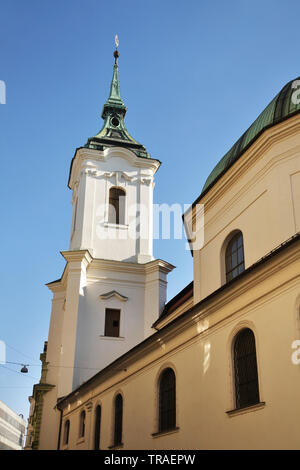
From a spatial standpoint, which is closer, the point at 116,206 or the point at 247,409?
the point at 247,409

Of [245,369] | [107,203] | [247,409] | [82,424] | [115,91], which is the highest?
[115,91]

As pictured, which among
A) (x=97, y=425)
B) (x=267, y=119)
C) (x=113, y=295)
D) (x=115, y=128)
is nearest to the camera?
(x=267, y=119)

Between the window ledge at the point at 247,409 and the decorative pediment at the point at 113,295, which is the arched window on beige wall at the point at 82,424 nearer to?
the decorative pediment at the point at 113,295

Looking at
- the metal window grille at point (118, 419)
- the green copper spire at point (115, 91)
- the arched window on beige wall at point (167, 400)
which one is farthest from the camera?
the green copper spire at point (115, 91)

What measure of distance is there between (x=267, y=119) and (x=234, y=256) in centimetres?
385

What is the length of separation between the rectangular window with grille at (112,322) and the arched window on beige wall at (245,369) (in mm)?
14835

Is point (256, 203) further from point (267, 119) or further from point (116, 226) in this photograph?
point (116, 226)

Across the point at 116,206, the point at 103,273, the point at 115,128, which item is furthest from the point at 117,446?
the point at 115,128

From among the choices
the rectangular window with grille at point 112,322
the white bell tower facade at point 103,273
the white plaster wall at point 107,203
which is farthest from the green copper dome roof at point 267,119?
the white plaster wall at point 107,203

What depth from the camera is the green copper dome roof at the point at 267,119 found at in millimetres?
13942

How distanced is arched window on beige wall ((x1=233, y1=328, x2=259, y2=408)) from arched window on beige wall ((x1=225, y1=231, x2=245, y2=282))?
3561mm

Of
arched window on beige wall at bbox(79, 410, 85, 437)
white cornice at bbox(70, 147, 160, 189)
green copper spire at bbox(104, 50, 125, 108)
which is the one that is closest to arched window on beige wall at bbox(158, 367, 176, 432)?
arched window on beige wall at bbox(79, 410, 85, 437)

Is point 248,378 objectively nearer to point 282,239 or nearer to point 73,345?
point 282,239

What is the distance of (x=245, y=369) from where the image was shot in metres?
10.6
